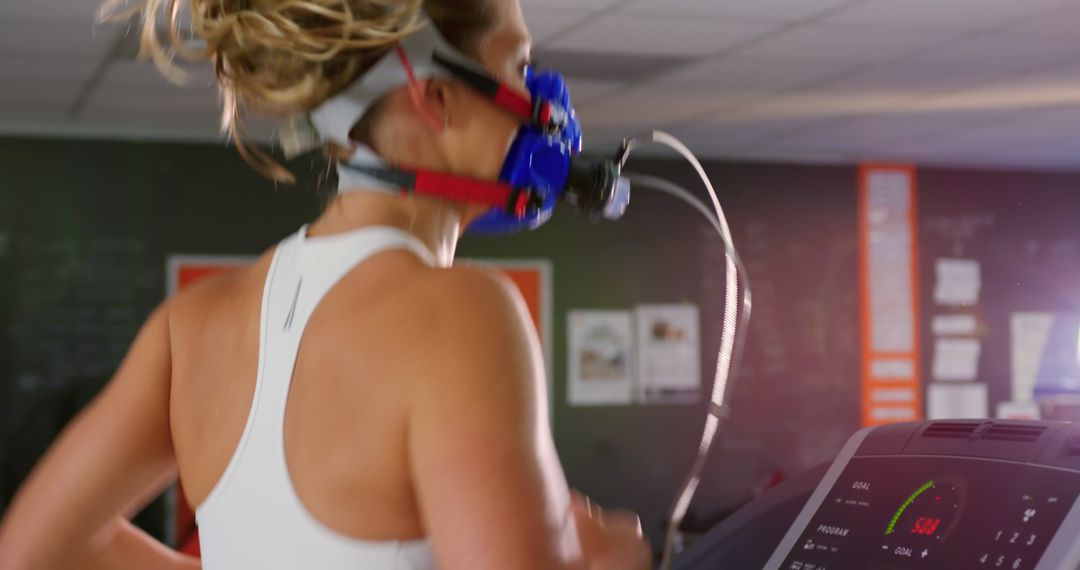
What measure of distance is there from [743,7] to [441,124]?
117 inches

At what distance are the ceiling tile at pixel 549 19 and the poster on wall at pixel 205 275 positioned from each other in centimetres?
160

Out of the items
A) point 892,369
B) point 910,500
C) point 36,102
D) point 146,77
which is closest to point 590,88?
point 146,77

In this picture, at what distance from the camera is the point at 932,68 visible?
4.49 meters

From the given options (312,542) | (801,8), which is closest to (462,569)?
(312,542)

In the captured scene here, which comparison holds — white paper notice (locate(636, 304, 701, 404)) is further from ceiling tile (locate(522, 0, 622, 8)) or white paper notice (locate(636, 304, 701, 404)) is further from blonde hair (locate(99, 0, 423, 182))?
blonde hair (locate(99, 0, 423, 182))

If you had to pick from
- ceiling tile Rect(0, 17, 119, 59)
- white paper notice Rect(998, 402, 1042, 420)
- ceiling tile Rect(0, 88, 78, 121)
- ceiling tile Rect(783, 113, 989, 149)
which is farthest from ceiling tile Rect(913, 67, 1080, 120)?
ceiling tile Rect(0, 88, 78, 121)

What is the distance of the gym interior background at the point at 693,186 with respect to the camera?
160 inches

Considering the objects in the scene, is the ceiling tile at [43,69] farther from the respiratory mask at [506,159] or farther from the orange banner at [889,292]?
the orange banner at [889,292]

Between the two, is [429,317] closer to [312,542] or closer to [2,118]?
[312,542]

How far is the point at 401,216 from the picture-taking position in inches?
32.6

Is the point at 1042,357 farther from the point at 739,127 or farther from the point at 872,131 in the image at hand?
the point at 739,127

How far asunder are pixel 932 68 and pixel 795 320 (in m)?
2.29

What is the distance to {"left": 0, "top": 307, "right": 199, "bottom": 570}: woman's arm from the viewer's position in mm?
909

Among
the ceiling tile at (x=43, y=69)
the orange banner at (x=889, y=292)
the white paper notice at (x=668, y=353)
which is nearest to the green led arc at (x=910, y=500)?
the ceiling tile at (x=43, y=69)
